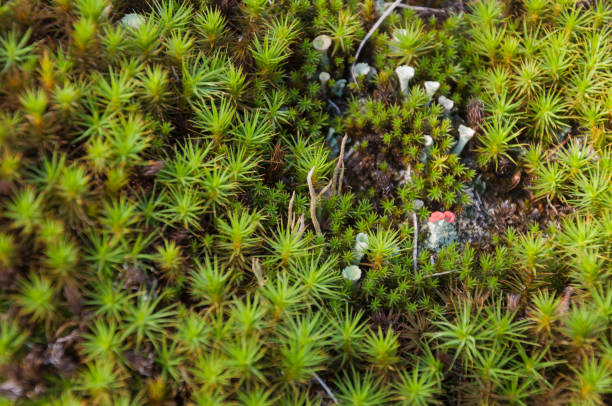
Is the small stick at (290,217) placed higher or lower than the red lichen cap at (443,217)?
higher

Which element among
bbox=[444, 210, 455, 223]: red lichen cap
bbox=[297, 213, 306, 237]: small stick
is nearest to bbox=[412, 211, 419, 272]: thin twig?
bbox=[444, 210, 455, 223]: red lichen cap

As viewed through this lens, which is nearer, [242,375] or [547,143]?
[242,375]

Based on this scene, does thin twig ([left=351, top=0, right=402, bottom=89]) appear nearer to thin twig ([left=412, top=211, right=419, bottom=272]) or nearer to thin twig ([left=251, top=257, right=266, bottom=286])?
thin twig ([left=412, top=211, right=419, bottom=272])

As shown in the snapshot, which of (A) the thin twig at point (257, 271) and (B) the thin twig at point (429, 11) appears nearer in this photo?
(A) the thin twig at point (257, 271)

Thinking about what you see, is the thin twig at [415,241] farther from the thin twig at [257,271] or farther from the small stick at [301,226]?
the thin twig at [257,271]

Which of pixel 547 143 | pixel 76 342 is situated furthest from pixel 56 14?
pixel 547 143

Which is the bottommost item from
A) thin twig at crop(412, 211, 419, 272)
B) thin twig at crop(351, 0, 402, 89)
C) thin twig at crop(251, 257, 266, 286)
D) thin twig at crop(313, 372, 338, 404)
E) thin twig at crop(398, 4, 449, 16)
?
thin twig at crop(412, 211, 419, 272)

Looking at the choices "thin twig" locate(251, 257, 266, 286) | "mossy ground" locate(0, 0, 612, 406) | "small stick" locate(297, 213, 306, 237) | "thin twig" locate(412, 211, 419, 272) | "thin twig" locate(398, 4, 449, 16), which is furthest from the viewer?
"thin twig" locate(398, 4, 449, 16)

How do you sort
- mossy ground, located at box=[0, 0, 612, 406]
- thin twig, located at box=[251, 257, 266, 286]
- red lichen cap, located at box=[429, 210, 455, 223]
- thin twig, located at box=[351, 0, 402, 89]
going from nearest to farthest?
mossy ground, located at box=[0, 0, 612, 406], thin twig, located at box=[251, 257, 266, 286], red lichen cap, located at box=[429, 210, 455, 223], thin twig, located at box=[351, 0, 402, 89]

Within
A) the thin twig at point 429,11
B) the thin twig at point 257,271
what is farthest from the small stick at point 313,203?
the thin twig at point 429,11

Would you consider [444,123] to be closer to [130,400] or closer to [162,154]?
[162,154]

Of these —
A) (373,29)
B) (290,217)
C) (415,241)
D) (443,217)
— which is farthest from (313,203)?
(373,29)
